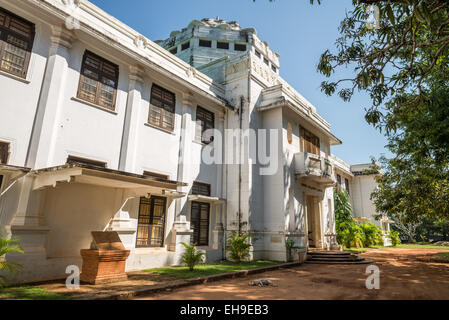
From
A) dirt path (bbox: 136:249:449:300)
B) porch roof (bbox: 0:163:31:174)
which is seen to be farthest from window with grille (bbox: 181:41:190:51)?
dirt path (bbox: 136:249:449:300)

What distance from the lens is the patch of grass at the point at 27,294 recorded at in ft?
17.4

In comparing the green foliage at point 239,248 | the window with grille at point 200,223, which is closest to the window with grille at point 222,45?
the window with grille at point 200,223

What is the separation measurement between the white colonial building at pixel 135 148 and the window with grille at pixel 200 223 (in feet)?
0.24

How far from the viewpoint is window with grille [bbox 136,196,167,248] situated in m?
9.66

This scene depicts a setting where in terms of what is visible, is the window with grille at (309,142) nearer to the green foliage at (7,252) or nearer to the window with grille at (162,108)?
the window with grille at (162,108)

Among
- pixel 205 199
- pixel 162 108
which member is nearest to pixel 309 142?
pixel 205 199

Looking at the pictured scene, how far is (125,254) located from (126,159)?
3.22m

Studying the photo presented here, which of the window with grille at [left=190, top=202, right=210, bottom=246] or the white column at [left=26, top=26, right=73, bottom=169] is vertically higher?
the white column at [left=26, top=26, right=73, bottom=169]

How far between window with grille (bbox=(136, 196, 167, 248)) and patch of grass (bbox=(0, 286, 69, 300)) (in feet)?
12.2

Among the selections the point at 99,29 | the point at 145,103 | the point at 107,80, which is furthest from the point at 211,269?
the point at 99,29

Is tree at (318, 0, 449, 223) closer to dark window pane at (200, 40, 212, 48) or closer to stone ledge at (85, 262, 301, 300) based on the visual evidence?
stone ledge at (85, 262, 301, 300)

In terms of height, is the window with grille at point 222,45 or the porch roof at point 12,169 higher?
the window with grille at point 222,45

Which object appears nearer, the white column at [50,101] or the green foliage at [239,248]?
the white column at [50,101]

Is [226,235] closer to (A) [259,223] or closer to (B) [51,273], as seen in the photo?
(A) [259,223]
